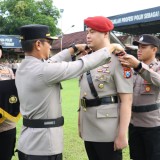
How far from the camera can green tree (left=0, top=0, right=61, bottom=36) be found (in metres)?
34.9

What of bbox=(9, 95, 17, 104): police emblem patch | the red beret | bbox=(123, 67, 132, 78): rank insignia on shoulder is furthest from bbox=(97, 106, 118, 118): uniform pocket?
bbox=(9, 95, 17, 104): police emblem patch

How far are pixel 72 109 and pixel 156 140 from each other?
18.4 feet

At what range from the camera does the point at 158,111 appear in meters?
3.23

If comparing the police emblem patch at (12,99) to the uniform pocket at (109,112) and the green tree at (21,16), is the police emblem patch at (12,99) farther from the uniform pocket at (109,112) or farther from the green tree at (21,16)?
the green tree at (21,16)

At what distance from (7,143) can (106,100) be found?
1.27 meters

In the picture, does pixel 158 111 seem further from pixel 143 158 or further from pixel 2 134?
pixel 2 134

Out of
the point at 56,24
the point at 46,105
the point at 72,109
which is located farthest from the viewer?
the point at 56,24

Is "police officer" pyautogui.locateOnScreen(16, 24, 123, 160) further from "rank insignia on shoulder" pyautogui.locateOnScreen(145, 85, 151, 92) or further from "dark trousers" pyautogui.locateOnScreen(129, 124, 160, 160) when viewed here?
"dark trousers" pyautogui.locateOnScreen(129, 124, 160, 160)

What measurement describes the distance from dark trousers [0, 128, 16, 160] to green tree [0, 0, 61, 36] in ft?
105

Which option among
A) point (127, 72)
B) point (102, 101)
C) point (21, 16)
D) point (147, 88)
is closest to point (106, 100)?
point (102, 101)

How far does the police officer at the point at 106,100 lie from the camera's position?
8.32ft

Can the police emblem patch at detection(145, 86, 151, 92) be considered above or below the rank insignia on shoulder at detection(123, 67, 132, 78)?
below

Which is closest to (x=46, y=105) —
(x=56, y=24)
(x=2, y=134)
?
(x=2, y=134)

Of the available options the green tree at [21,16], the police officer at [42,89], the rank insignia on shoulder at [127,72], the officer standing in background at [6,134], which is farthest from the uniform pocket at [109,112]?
the green tree at [21,16]
